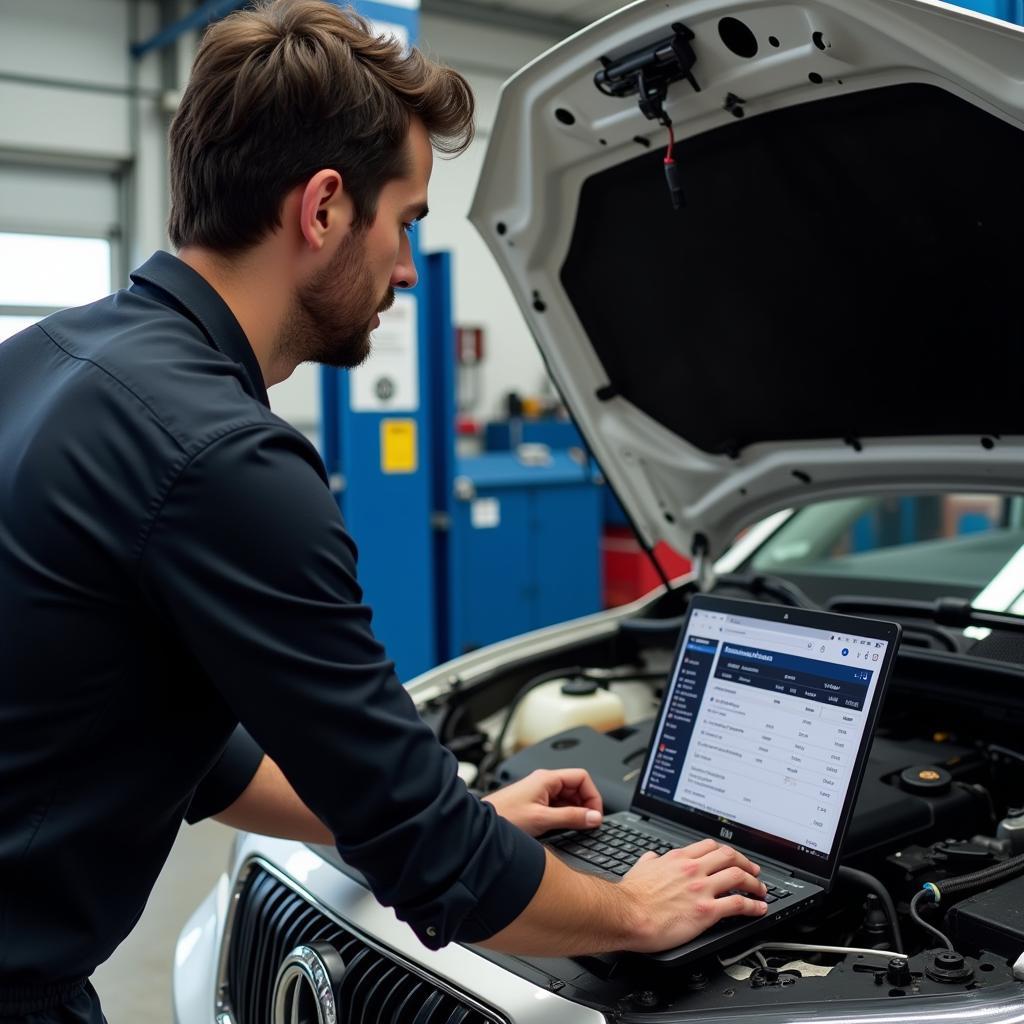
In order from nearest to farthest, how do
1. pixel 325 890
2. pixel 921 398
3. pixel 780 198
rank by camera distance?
pixel 325 890
pixel 780 198
pixel 921 398

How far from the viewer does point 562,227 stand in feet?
6.31

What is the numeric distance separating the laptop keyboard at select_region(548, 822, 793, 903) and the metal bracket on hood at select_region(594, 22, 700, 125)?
98 centimetres

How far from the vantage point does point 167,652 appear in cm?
107

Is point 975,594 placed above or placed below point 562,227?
below

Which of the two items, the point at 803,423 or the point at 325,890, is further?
the point at 803,423

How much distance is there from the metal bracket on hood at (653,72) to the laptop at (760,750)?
0.69 m

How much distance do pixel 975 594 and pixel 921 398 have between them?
26.5 inches

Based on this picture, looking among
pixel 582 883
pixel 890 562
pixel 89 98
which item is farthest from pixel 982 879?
pixel 89 98

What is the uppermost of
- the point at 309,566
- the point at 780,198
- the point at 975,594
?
the point at 780,198

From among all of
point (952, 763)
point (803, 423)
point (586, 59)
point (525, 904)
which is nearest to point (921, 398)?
point (803, 423)

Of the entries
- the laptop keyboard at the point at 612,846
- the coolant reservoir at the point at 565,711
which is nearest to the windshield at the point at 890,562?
the coolant reservoir at the point at 565,711

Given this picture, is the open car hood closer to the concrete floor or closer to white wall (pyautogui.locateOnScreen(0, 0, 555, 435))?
the concrete floor

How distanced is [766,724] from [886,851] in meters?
0.23

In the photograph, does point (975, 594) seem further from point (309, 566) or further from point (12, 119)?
point (12, 119)
